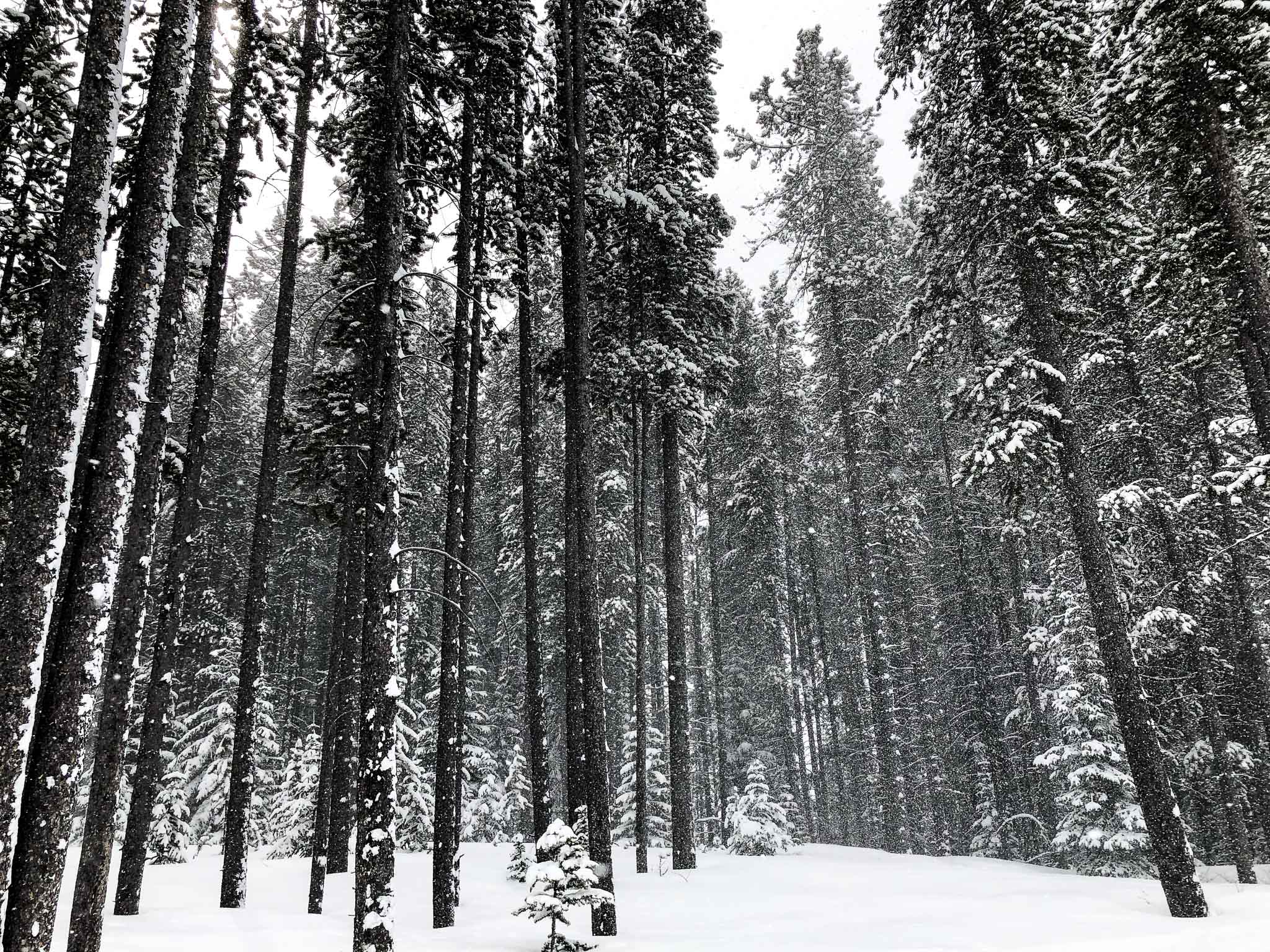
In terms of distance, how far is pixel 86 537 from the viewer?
6789mm

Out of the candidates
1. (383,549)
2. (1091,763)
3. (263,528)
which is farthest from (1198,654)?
(263,528)

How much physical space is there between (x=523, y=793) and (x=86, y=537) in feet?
82.2

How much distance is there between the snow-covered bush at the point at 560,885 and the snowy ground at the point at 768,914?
0.85m

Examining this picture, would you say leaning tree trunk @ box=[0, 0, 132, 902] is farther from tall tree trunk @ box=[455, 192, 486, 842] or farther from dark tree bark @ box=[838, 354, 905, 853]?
dark tree bark @ box=[838, 354, 905, 853]

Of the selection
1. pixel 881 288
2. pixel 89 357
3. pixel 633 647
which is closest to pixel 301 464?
pixel 89 357

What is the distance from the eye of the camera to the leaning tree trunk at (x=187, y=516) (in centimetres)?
1045

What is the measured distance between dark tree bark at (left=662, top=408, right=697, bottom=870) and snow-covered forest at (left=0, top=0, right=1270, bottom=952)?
16 centimetres

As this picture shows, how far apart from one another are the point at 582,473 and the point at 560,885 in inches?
231

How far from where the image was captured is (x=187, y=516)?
11188mm

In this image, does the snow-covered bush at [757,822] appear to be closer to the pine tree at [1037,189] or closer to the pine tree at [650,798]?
the pine tree at [650,798]

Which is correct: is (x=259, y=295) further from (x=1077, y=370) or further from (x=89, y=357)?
(x=1077, y=370)

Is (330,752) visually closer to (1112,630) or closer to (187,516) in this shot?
(187,516)

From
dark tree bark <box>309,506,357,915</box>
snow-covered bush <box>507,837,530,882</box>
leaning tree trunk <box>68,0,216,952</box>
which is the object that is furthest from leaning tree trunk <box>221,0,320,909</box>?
snow-covered bush <box>507,837,530,882</box>

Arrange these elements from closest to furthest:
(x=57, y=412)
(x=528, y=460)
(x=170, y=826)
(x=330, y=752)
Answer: (x=57, y=412)
(x=528, y=460)
(x=330, y=752)
(x=170, y=826)
